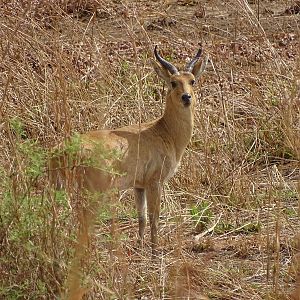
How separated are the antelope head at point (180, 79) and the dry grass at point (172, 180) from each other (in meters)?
0.44

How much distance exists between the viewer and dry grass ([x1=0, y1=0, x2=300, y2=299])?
16.0 ft

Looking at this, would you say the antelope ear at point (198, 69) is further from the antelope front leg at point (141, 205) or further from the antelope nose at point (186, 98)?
the antelope front leg at point (141, 205)

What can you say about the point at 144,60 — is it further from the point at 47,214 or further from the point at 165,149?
the point at 47,214

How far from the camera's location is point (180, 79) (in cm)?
769

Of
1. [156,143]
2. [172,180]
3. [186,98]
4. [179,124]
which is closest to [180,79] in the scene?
[186,98]

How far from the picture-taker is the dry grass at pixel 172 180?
487 centimetres

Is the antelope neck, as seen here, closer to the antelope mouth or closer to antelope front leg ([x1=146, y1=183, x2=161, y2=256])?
the antelope mouth

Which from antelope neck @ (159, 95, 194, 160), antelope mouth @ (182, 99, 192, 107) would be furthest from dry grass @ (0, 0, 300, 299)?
antelope mouth @ (182, 99, 192, 107)

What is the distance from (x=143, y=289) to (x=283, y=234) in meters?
1.55

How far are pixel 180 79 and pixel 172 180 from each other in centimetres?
89

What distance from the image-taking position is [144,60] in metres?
9.33

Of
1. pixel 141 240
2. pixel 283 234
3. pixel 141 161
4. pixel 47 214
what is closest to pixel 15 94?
pixel 141 161

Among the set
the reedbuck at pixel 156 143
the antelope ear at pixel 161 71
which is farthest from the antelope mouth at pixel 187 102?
the antelope ear at pixel 161 71

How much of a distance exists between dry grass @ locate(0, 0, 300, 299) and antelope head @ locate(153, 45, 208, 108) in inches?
17.4
